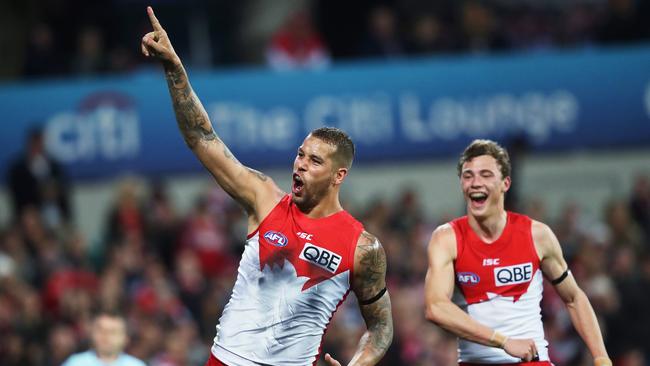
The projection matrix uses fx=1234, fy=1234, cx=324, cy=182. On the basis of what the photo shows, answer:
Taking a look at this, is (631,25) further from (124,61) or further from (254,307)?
(254,307)

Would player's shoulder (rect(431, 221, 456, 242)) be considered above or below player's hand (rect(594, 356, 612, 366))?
above

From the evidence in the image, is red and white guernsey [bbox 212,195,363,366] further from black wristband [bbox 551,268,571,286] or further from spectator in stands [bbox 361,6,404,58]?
spectator in stands [bbox 361,6,404,58]

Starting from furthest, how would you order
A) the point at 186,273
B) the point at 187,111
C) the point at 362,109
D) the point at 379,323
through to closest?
the point at 362,109 → the point at 186,273 → the point at 379,323 → the point at 187,111

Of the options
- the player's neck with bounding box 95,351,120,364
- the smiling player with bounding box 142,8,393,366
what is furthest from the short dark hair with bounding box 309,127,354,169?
the player's neck with bounding box 95,351,120,364

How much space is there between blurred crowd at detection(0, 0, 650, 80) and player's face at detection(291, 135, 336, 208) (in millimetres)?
10576

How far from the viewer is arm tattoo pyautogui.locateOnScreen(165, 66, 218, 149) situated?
6.72 meters

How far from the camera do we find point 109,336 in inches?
384

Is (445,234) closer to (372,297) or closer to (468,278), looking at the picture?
(468,278)

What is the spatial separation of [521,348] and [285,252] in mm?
1577

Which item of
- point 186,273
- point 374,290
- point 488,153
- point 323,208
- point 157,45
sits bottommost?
point 186,273

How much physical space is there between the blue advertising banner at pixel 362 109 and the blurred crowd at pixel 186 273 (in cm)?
94

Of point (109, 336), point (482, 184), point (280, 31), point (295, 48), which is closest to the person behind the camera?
point (482, 184)

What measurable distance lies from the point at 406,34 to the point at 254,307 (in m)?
12.1

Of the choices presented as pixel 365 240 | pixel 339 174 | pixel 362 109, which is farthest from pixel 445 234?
pixel 362 109
